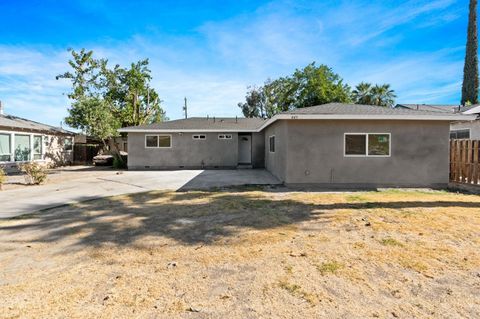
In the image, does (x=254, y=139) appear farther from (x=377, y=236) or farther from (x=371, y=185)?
(x=377, y=236)

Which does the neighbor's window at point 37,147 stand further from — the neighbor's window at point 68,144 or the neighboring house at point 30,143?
the neighbor's window at point 68,144

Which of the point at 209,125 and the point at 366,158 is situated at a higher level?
the point at 209,125

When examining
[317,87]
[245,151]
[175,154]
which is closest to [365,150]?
[245,151]

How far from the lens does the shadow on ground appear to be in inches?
192

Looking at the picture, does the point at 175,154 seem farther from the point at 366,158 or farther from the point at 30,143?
the point at 366,158

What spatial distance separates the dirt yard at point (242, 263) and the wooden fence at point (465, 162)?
3.65m

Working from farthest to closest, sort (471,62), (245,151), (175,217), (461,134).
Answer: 1. (471,62)
2. (245,151)
3. (461,134)
4. (175,217)

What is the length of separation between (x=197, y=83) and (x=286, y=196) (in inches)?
1014

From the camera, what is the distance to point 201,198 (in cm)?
831

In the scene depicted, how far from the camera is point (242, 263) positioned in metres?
3.66

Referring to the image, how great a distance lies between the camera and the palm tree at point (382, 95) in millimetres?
32000

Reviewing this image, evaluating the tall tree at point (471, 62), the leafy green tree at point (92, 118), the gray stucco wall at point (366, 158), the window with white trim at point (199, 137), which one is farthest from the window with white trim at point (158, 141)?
the tall tree at point (471, 62)

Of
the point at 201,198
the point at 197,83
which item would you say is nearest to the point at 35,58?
the point at 197,83

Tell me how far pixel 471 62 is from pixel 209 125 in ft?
86.6
